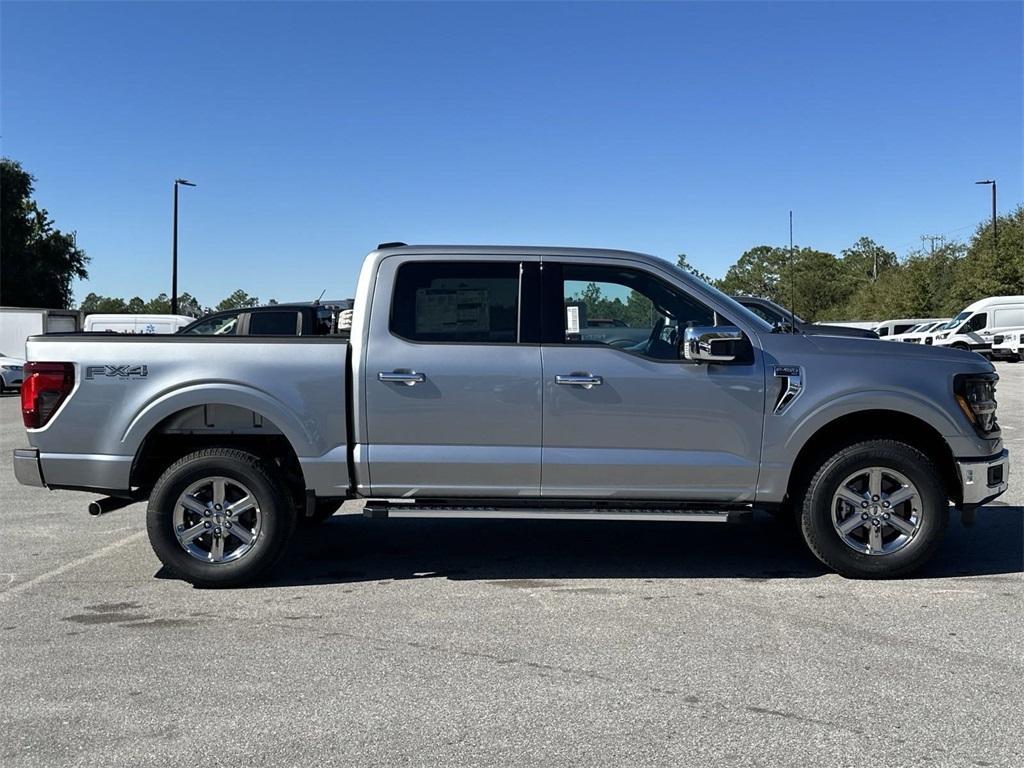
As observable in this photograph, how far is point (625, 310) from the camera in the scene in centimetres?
579

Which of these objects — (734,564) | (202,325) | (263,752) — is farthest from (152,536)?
(202,325)

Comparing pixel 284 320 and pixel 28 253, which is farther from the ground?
pixel 28 253

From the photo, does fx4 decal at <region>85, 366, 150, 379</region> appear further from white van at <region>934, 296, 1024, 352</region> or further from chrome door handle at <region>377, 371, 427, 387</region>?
white van at <region>934, 296, 1024, 352</region>

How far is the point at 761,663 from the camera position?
4375 mm

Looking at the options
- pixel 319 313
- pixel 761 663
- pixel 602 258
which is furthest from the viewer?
pixel 319 313

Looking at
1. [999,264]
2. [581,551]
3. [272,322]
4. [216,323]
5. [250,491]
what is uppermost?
[999,264]

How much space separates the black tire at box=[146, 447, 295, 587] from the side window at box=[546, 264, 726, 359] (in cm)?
200

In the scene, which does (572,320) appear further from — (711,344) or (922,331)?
(922,331)

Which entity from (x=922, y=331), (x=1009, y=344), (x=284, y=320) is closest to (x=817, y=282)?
(x=922, y=331)

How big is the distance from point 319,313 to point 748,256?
366 feet

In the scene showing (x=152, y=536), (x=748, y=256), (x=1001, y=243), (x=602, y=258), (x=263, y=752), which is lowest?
(x=263, y=752)

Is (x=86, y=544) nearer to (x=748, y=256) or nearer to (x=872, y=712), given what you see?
(x=872, y=712)

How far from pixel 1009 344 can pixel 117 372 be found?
120 ft

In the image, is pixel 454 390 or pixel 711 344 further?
pixel 454 390
